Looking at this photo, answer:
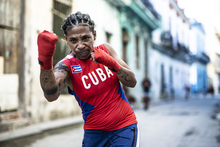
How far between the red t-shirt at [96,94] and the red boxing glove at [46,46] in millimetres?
524

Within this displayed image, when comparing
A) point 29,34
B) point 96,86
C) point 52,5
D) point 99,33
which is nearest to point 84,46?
point 96,86

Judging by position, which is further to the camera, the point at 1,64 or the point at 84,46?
the point at 1,64

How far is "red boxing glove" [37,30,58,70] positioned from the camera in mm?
1343

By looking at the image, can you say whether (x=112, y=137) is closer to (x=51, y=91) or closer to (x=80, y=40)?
(x=51, y=91)

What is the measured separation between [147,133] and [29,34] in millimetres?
4735

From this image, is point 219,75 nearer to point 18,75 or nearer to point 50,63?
point 18,75

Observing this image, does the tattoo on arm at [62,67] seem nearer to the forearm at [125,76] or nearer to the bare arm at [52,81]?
the bare arm at [52,81]

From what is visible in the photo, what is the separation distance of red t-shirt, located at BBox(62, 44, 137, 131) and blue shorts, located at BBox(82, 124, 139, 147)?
0.13 feet

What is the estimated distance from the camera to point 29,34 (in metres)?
7.78

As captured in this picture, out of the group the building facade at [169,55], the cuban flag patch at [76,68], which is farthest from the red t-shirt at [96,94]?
the building facade at [169,55]

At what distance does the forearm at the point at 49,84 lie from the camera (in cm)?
150

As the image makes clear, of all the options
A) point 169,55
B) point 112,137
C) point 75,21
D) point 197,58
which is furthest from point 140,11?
point 197,58

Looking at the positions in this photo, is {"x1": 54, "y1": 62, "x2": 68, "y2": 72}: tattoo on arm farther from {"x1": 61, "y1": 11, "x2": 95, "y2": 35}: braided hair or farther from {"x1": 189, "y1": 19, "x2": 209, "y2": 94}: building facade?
{"x1": 189, "y1": 19, "x2": 209, "y2": 94}: building facade

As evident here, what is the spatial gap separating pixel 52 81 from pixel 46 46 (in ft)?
0.93
